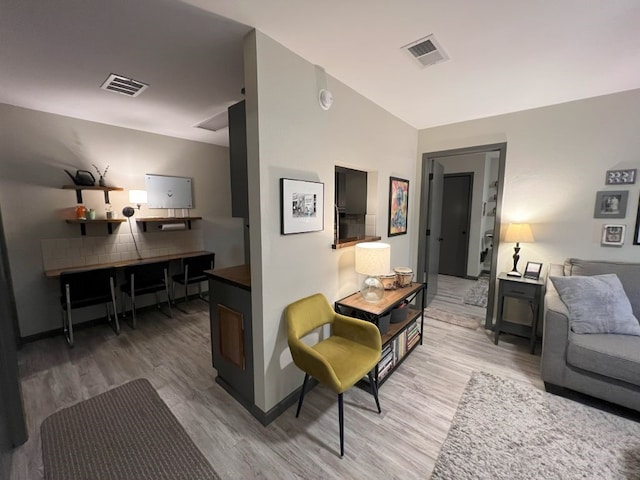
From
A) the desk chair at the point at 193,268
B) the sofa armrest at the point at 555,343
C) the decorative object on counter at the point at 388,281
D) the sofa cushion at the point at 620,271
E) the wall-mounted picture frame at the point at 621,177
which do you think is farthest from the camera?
the desk chair at the point at 193,268

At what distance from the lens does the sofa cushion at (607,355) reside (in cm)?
175

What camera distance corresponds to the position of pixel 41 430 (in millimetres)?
1770

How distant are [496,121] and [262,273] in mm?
3208

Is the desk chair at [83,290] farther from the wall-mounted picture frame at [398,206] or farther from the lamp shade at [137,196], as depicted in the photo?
the wall-mounted picture frame at [398,206]

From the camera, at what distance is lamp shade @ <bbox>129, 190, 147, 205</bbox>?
337 centimetres

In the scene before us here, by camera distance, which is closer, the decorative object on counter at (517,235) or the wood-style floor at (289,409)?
the wood-style floor at (289,409)

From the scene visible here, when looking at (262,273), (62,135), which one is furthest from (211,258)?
(262,273)

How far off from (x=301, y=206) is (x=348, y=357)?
112cm

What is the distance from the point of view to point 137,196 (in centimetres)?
340

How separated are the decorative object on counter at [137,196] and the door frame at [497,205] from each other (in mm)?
3770

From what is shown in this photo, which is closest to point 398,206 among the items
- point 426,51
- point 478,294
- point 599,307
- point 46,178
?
point 426,51

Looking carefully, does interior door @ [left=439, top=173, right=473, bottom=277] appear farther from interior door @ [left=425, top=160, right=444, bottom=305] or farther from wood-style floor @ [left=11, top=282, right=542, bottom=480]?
wood-style floor @ [left=11, top=282, right=542, bottom=480]

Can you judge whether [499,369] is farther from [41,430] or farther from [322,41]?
[41,430]

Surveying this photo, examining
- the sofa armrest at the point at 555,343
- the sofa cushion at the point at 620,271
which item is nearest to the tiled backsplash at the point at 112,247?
the sofa armrest at the point at 555,343
